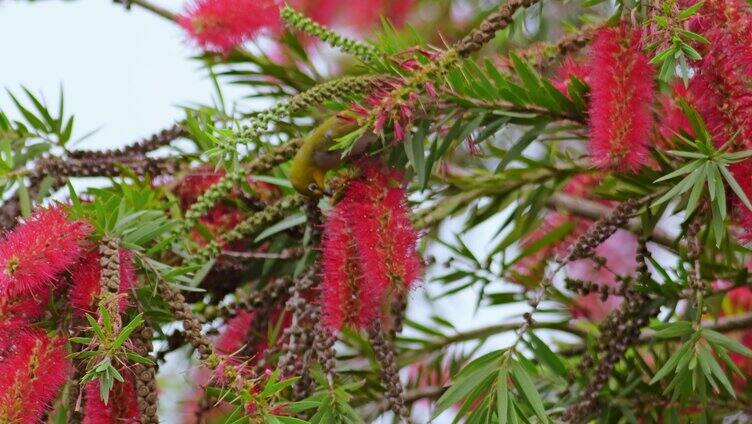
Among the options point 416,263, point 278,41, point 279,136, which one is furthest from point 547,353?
point 278,41

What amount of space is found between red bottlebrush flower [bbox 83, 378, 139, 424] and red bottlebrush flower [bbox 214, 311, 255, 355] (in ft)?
0.51

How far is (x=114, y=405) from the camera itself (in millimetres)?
646

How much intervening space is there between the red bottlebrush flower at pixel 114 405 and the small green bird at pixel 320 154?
0.16 metres

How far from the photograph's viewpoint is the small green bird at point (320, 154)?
2.33 feet

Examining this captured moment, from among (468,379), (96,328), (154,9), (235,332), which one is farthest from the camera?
(154,9)

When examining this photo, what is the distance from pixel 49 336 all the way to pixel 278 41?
396 mm

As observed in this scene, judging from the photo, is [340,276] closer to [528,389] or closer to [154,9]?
[528,389]

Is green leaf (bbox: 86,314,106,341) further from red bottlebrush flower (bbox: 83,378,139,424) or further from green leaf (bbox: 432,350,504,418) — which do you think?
green leaf (bbox: 432,350,504,418)

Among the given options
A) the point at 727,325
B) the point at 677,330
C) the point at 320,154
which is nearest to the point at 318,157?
the point at 320,154

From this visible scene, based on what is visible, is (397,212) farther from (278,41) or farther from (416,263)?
(278,41)

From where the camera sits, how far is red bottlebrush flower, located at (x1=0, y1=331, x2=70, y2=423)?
607mm

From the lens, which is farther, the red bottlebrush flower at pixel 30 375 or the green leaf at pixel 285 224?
the green leaf at pixel 285 224

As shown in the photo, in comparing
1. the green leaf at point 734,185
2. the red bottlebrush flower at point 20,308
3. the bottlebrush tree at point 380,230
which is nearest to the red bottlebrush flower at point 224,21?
the bottlebrush tree at point 380,230

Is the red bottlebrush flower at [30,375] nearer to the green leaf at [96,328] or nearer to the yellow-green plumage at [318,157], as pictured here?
the green leaf at [96,328]
